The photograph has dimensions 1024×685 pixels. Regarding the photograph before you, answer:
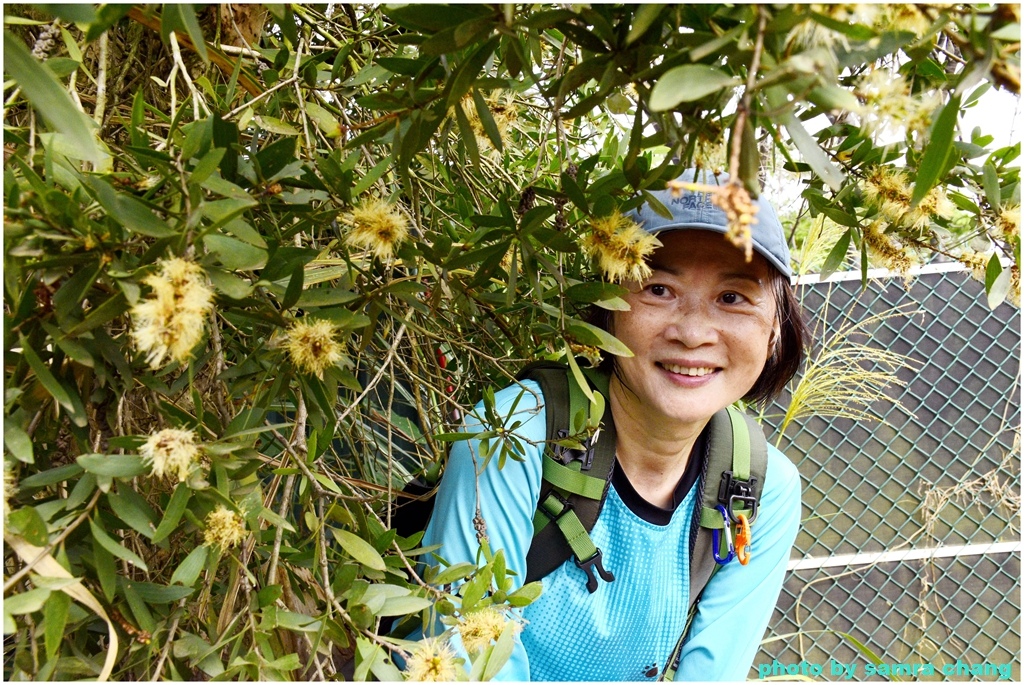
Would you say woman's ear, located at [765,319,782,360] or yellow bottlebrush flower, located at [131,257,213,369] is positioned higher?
yellow bottlebrush flower, located at [131,257,213,369]

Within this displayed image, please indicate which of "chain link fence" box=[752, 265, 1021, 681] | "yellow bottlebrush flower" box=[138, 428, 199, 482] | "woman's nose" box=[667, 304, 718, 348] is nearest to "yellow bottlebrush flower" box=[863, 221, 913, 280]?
"woman's nose" box=[667, 304, 718, 348]

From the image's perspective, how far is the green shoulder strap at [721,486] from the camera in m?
1.15

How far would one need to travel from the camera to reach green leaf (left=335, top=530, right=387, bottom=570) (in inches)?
25.6

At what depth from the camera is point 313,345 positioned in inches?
21.5

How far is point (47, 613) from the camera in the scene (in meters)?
0.51

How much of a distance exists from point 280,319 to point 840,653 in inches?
87.4

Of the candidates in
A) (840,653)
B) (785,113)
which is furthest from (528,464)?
(840,653)

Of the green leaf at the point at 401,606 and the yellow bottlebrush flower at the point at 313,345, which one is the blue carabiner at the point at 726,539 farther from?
the yellow bottlebrush flower at the point at 313,345

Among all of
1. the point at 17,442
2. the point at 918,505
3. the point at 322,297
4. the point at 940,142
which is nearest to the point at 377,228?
the point at 322,297

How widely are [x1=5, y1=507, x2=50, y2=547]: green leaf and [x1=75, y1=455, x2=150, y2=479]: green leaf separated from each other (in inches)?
1.6

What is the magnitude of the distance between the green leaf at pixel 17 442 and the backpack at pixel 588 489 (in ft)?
1.54

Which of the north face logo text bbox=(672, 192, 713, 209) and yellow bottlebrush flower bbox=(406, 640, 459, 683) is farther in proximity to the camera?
the north face logo text bbox=(672, 192, 713, 209)

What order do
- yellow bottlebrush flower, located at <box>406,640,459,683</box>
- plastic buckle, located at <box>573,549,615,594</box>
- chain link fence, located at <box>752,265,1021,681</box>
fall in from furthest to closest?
chain link fence, located at <box>752,265,1021,681</box> < plastic buckle, located at <box>573,549,615,594</box> < yellow bottlebrush flower, located at <box>406,640,459,683</box>

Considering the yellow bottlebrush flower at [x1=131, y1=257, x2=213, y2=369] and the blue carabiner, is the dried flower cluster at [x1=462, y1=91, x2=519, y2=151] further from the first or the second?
the blue carabiner
